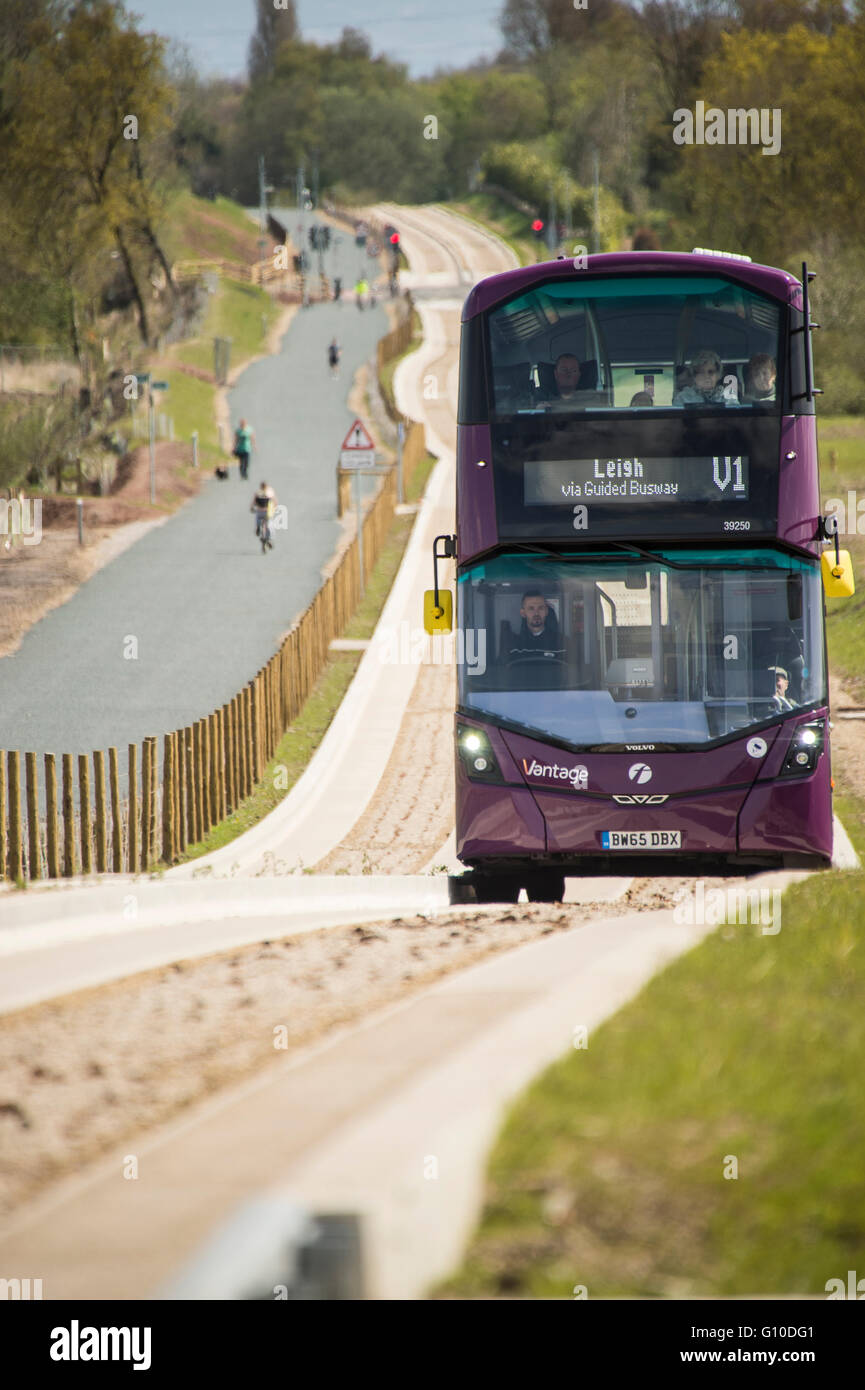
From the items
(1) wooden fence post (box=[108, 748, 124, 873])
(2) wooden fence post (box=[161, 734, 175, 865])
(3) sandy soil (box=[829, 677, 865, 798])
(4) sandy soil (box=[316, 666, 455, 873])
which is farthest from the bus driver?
(3) sandy soil (box=[829, 677, 865, 798])

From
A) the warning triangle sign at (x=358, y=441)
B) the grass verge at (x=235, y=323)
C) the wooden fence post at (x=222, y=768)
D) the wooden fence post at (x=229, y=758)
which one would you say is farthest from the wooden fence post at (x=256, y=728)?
the grass verge at (x=235, y=323)

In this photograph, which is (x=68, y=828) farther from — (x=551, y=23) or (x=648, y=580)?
(x=551, y=23)

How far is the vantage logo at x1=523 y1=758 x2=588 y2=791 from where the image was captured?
11023 millimetres

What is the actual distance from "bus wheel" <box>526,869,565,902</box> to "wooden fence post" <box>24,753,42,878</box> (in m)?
4.31

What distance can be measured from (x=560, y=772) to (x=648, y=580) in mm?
1602

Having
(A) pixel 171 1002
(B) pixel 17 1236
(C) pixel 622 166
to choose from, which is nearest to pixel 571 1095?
(B) pixel 17 1236

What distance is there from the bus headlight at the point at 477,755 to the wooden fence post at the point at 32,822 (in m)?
3.83

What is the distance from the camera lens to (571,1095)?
15.6 ft

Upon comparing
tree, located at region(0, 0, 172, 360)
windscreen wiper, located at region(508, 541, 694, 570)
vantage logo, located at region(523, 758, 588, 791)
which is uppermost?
tree, located at region(0, 0, 172, 360)

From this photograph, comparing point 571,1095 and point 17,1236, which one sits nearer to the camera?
point 17,1236

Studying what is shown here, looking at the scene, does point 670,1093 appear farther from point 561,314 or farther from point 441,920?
point 561,314

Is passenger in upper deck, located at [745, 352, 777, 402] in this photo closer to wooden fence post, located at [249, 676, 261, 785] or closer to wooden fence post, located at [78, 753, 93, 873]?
wooden fence post, located at [78, 753, 93, 873]

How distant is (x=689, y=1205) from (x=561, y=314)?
27.9ft

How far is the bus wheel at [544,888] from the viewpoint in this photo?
39.2ft
